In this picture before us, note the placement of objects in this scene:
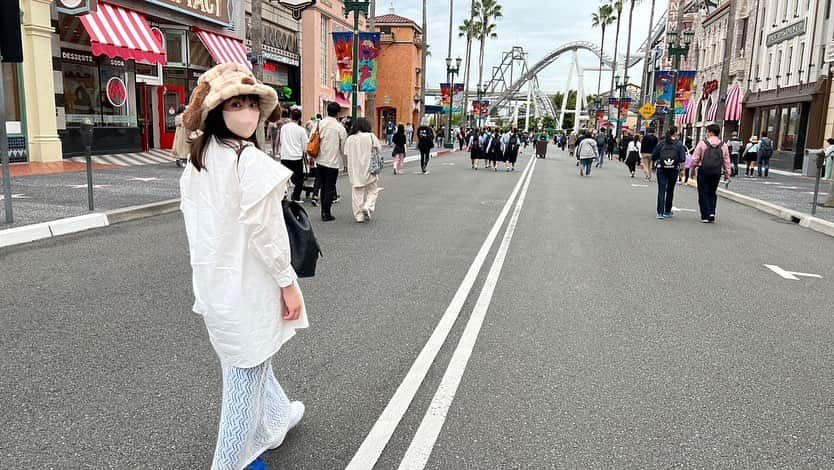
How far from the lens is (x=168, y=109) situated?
2486 cm

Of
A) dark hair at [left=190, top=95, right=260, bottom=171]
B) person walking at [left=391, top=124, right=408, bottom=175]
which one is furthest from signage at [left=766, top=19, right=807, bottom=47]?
dark hair at [left=190, top=95, right=260, bottom=171]

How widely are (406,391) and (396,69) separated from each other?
57.0 meters

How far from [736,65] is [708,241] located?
34.2 meters

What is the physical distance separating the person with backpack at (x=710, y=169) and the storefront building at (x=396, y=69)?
4669 cm

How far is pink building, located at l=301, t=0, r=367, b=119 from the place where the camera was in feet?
119

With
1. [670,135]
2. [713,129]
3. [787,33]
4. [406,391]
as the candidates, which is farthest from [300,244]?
[787,33]

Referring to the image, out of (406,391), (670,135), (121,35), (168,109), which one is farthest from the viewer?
(168,109)

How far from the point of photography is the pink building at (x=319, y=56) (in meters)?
36.2

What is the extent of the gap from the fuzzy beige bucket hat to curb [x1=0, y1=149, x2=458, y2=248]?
6709 millimetres

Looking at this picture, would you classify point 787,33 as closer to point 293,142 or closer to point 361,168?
point 293,142

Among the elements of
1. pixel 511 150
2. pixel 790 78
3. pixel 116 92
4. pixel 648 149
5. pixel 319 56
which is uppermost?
pixel 319 56

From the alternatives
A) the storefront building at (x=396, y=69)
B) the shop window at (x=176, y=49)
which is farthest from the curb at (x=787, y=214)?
the storefront building at (x=396, y=69)

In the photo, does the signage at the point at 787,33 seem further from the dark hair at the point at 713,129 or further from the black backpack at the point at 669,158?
the dark hair at the point at 713,129

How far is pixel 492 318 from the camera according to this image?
5660 millimetres
